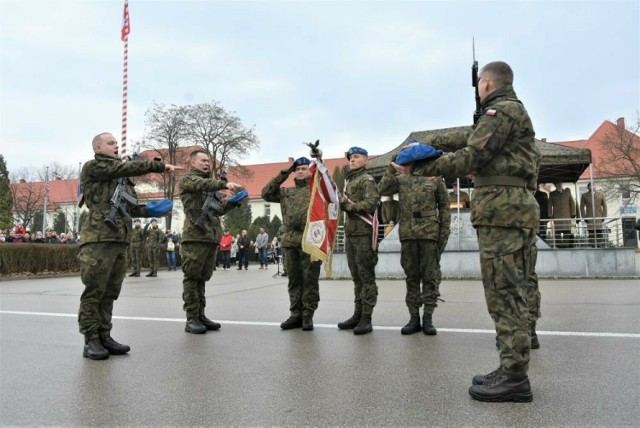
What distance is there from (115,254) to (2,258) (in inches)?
580

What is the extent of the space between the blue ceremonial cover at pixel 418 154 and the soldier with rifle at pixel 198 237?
308 centimetres

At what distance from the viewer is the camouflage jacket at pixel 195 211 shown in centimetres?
603

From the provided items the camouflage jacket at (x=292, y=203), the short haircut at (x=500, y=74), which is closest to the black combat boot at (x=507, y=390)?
the short haircut at (x=500, y=74)

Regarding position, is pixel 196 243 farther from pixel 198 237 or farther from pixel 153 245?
pixel 153 245

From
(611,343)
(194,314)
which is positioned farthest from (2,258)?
(611,343)

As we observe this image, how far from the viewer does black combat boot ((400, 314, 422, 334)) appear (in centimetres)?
572

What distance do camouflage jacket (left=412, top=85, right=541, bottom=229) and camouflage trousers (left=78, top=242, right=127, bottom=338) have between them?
307 centimetres

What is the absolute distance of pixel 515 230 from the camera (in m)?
3.47

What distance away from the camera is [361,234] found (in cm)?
607

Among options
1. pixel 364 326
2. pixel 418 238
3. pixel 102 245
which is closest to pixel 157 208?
pixel 102 245

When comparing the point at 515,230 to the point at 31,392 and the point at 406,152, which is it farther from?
the point at 31,392

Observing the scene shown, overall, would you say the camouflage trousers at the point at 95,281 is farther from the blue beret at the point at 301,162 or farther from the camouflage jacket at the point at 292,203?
the blue beret at the point at 301,162

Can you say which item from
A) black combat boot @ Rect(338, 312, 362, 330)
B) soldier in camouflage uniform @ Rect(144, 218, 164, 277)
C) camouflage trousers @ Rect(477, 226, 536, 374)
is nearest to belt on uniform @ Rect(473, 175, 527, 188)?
camouflage trousers @ Rect(477, 226, 536, 374)

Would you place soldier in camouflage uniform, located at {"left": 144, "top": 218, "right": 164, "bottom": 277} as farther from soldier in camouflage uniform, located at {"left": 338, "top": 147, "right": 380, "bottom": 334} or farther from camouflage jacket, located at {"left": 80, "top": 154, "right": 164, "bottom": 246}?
camouflage jacket, located at {"left": 80, "top": 154, "right": 164, "bottom": 246}
